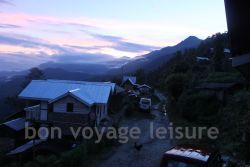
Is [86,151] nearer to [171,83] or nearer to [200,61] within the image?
[171,83]

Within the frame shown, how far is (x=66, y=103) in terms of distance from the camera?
2578cm

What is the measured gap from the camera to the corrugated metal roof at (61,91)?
2778 cm

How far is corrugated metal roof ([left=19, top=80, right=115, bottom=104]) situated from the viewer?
1094 inches

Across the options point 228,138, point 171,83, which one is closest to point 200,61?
point 171,83

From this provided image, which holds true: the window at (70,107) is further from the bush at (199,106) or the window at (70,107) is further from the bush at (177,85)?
the bush at (177,85)

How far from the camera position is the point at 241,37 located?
362 cm

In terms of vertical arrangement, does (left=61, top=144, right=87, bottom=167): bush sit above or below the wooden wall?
below

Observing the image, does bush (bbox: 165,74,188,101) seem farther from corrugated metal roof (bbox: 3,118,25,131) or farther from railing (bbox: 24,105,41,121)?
corrugated metal roof (bbox: 3,118,25,131)

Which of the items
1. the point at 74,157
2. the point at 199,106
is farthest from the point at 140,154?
the point at 199,106

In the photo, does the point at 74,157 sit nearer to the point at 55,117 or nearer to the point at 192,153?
the point at 192,153

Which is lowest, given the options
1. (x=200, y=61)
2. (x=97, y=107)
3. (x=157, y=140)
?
(x=157, y=140)

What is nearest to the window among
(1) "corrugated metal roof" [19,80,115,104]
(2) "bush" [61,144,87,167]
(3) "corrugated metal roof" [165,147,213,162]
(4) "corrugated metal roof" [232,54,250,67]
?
(1) "corrugated metal roof" [19,80,115,104]

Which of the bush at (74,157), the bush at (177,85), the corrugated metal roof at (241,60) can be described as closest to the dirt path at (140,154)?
the bush at (74,157)

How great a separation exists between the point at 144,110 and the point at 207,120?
35.0 ft
